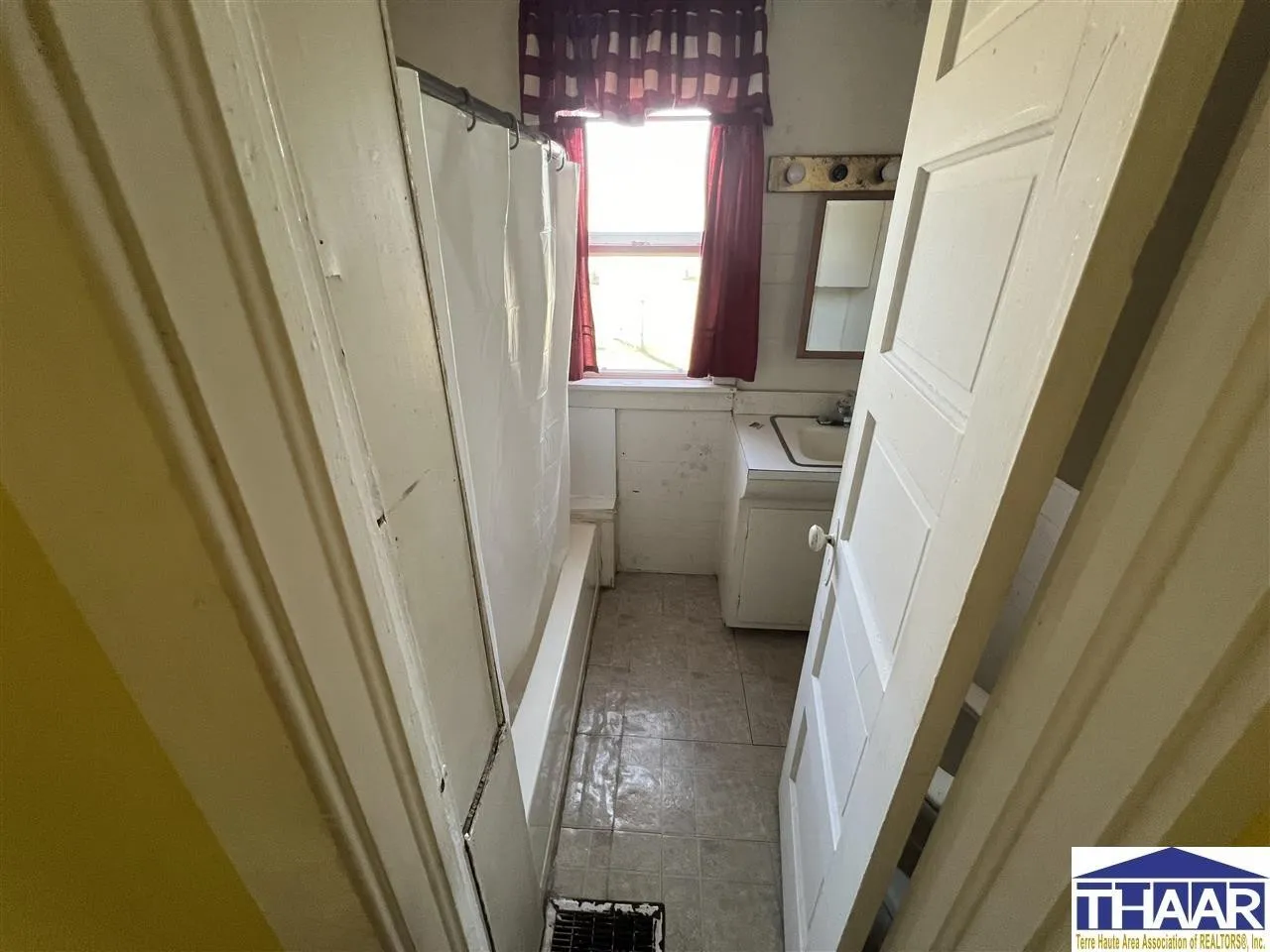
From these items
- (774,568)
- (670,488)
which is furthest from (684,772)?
(670,488)

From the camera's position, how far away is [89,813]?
17.1 inches

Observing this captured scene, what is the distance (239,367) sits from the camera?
1.11 feet

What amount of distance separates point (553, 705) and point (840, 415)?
150 centimetres

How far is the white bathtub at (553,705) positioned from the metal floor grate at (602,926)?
82mm

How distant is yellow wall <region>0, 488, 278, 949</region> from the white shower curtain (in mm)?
356

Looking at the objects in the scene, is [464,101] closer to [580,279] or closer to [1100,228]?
[1100,228]

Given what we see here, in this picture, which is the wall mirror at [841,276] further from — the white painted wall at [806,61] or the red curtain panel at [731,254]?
the red curtain panel at [731,254]

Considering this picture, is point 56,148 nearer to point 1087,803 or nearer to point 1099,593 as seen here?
point 1099,593

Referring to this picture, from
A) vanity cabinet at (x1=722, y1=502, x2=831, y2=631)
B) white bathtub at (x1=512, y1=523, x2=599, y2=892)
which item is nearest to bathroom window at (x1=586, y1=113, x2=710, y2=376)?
vanity cabinet at (x1=722, y1=502, x2=831, y2=631)

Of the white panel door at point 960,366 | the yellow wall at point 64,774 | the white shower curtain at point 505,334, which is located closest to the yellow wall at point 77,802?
the yellow wall at point 64,774

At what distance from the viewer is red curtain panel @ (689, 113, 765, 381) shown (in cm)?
181

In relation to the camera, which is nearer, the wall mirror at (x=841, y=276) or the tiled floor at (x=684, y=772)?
the tiled floor at (x=684, y=772)

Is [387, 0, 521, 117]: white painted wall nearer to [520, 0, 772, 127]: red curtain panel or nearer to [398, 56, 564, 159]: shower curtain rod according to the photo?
[520, 0, 772, 127]: red curtain panel

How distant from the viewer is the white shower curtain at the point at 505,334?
0.79m
